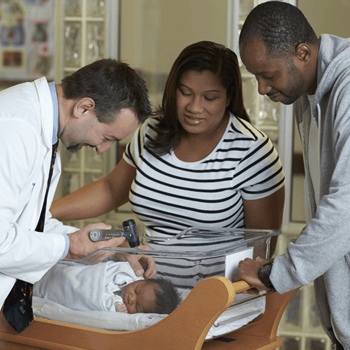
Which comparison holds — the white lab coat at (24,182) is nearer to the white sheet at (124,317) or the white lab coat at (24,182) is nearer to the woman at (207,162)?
the white sheet at (124,317)

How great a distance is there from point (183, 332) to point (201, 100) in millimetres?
799

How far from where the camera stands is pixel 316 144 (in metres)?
1.34

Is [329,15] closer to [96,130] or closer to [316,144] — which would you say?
[316,144]

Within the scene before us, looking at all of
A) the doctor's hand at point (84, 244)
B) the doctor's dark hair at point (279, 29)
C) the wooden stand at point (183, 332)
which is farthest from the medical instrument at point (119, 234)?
the doctor's dark hair at point (279, 29)

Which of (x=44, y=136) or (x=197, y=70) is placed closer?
(x=44, y=136)

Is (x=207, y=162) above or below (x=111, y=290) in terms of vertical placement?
above

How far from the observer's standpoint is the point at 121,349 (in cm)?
109

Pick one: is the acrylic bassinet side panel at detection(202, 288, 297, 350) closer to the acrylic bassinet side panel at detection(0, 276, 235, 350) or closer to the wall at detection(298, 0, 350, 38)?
the acrylic bassinet side panel at detection(0, 276, 235, 350)

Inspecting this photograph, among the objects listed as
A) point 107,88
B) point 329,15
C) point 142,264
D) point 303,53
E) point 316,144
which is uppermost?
point 329,15

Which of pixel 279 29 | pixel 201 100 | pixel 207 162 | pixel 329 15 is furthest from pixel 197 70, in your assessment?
pixel 329 15

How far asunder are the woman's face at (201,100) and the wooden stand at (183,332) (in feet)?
2.00

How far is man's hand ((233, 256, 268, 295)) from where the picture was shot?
3.57ft

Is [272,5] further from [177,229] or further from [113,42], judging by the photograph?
[113,42]

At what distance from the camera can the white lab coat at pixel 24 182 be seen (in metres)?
1.04
